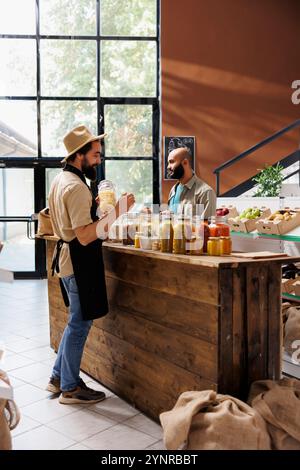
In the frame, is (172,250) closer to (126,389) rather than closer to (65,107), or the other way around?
(126,389)

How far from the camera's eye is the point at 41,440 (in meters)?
2.85

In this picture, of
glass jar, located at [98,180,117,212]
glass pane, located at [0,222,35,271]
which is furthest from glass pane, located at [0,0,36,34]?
glass jar, located at [98,180,117,212]

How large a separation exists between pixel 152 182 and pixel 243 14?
315cm

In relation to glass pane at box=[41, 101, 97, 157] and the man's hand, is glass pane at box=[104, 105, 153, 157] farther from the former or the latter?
the man's hand

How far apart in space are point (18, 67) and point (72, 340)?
6.70 meters

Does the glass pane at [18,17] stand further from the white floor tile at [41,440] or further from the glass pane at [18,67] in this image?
the white floor tile at [41,440]

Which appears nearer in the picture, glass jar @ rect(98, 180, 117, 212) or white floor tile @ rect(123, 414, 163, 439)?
white floor tile @ rect(123, 414, 163, 439)

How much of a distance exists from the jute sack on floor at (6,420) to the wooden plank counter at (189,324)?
1006mm

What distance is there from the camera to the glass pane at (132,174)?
8.86 m

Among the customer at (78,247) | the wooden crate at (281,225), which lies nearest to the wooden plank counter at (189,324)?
the customer at (78,247)

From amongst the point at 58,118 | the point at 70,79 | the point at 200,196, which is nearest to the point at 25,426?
the point at 200,196

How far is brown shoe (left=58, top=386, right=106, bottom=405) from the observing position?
133 inches

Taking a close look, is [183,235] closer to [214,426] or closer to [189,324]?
[189,324]
